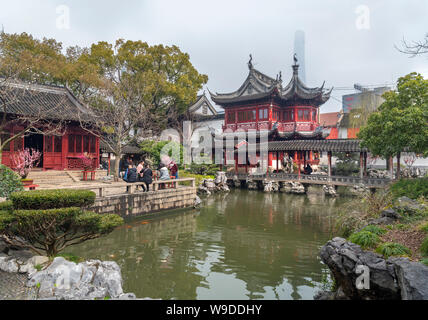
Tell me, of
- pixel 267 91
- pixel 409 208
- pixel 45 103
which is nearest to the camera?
pixel 409 208

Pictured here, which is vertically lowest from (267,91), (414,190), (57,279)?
(57,279)

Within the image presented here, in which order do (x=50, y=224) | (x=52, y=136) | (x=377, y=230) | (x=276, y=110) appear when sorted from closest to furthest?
(x=50, y=224), (x=377, y=230), (x=52, y=136), (x=276, y=110)

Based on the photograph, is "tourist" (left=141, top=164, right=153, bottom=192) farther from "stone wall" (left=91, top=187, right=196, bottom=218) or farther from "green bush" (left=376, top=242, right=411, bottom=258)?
"green bush" (left=376, top=242, right=411, bottom=258)

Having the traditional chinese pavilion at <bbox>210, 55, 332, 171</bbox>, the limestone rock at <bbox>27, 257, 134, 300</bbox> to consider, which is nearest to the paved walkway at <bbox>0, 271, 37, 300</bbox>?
the limestone rock at <bbox>27, 257, 134, 300</bbox>

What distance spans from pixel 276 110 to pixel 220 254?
73.7ft

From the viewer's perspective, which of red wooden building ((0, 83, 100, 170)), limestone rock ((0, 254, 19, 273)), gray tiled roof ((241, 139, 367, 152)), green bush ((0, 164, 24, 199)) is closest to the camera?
limestone rock ((0, 254, 19, 273))

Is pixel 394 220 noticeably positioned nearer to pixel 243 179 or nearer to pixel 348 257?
pixel 348 257

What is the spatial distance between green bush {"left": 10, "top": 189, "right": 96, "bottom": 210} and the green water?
2008 millimetres

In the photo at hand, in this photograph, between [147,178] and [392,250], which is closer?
[392,250]

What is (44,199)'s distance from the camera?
16.3ft

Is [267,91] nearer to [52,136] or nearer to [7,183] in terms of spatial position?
[52,136]

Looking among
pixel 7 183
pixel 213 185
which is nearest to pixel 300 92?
pixel 213 185

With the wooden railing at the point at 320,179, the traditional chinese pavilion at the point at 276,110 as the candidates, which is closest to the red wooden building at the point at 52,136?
the wooden railing at the point at 320,179

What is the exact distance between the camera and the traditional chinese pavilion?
85.1 feet
